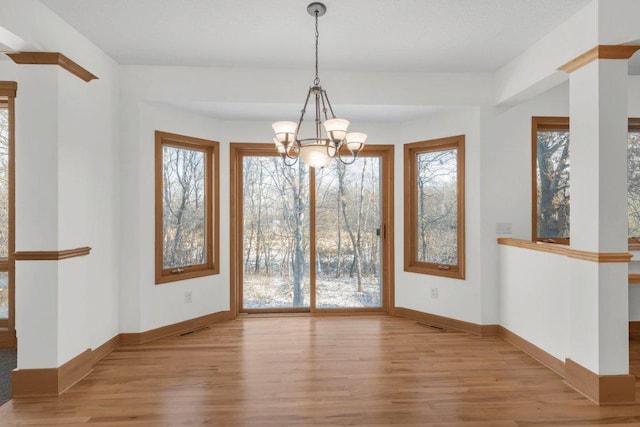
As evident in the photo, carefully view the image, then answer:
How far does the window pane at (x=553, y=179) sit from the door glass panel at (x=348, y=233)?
178 cm

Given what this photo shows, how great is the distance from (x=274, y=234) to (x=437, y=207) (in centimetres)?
198

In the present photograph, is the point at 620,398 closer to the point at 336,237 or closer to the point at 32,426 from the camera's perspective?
the point at 336,237

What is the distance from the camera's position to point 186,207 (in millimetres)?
4379

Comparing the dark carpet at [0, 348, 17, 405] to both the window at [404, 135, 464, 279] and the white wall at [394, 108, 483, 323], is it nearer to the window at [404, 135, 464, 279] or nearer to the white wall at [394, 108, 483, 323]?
the white wall at [394, 108, 483, 323]

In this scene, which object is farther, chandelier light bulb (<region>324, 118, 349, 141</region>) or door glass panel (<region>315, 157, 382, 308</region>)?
door glass panel (<region>315, 157, 382, 308</region>)

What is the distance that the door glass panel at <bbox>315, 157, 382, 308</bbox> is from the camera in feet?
15.9

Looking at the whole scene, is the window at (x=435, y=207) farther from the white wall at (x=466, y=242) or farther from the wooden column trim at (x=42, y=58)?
the wooden column trim at (x=42, y=58)

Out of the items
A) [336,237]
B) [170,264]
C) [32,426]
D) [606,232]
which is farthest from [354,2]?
[32,426]

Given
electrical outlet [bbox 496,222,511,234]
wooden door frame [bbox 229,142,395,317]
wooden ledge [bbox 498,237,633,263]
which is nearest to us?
wooden ledge [bbox 498,237,633,263]

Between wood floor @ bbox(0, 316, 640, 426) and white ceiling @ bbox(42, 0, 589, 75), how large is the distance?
2.72 m

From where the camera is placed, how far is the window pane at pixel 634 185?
4.18m

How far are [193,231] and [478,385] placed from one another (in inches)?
127

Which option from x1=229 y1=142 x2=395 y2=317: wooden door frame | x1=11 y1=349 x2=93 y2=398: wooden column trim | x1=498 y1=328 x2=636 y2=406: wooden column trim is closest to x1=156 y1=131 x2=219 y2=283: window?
x1=229 y1=142 x2=395 y2=317: wooden door frame

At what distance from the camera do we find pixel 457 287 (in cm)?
423
